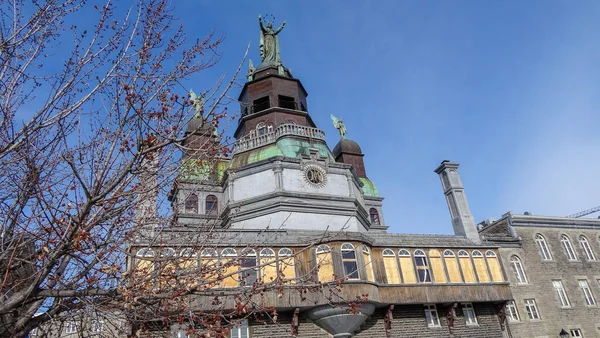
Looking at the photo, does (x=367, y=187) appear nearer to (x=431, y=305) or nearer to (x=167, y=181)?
(x=431, y=305)

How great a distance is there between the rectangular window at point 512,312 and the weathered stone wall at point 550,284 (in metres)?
0.22

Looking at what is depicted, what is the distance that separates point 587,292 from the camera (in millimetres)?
28547

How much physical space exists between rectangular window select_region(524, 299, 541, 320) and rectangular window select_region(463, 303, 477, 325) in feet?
14.7

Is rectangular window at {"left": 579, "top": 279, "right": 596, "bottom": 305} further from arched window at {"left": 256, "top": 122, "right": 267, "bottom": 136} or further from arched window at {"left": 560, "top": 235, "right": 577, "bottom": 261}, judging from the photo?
arched window at {"left": 256, "top": 122, "right": 267, "bottom": 136}

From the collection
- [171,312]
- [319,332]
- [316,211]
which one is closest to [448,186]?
[316,211]

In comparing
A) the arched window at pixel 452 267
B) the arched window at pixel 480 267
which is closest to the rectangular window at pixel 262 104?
the arched window at pixel 452 267

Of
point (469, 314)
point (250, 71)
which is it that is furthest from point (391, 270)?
point (250, 71)

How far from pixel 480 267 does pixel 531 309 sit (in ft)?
16.0

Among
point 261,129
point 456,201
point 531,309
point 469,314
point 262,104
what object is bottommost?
point 469,314

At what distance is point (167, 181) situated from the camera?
7.48 m

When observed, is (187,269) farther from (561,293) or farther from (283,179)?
(561,293)

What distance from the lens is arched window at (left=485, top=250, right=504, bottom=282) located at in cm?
2473

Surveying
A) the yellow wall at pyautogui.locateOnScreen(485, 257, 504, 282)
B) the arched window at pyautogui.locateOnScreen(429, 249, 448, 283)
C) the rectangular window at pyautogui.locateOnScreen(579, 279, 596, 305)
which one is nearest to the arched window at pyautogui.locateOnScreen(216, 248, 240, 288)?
the arched window at pyautogui.locateOnScreen(429, 249, 448, 283)

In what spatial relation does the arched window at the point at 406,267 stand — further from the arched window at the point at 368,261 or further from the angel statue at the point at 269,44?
the angel statue at the point at 269,44
